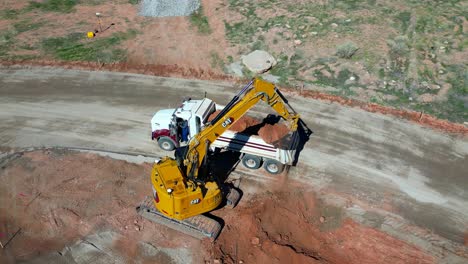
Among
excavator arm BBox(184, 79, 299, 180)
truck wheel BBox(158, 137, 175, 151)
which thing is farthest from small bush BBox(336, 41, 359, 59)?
truck wheel BBox(158, 137, 175, 151)

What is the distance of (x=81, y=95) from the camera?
82.8 feet

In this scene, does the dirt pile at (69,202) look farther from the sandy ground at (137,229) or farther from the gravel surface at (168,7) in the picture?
the gravel surface at (168,7)

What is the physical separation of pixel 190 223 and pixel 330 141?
28.5 ft

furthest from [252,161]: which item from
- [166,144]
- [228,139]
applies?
[166,144]

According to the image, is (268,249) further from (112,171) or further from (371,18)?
(371,18)

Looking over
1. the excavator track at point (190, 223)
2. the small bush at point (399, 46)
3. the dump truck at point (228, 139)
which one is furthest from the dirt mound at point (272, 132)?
the small bush at point (399, 46)

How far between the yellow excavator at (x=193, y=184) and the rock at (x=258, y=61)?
947 centimetres

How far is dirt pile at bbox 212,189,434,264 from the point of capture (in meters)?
15.8

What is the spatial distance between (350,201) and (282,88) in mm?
9223

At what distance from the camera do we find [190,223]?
54.7ft

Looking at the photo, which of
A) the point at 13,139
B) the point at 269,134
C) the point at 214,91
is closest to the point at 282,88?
the point at 214,91

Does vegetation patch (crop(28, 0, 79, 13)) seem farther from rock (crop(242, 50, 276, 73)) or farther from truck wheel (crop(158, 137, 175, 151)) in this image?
truck wheel (crop(158, 137, 175, 151))

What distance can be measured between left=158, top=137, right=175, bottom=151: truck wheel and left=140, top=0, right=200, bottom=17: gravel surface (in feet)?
47.3

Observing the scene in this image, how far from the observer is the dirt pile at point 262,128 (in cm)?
1923
